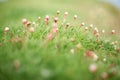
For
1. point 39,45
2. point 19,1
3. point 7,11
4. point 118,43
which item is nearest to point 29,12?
point 7,11

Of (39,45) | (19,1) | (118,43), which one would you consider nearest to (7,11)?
(19,1)

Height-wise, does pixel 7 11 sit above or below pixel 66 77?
below

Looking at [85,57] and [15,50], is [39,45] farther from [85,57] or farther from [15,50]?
[85,57]

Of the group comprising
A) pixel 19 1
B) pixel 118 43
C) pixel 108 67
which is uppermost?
pixel 108 67

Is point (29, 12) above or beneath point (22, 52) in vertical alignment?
beneath

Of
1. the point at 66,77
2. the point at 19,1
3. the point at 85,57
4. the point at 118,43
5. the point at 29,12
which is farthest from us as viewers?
the point at 19,1

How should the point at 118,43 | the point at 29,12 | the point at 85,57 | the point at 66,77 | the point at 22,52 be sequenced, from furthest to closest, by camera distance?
1. the point at 29,12
2. the point at 118,43
3. the point at 85,57
4. the point at 22,52
5. the point at 66,77

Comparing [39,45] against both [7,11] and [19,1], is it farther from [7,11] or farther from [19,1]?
[19,1]

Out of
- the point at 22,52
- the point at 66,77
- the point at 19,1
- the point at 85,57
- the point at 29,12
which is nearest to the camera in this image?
the point at 66,77

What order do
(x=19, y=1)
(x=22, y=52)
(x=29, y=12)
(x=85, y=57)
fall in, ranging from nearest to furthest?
(x=22, y=52) < (x=85, y=57) < (x=29, y=12) < (x=19, y=1)

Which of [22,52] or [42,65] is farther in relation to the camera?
[22,52]
